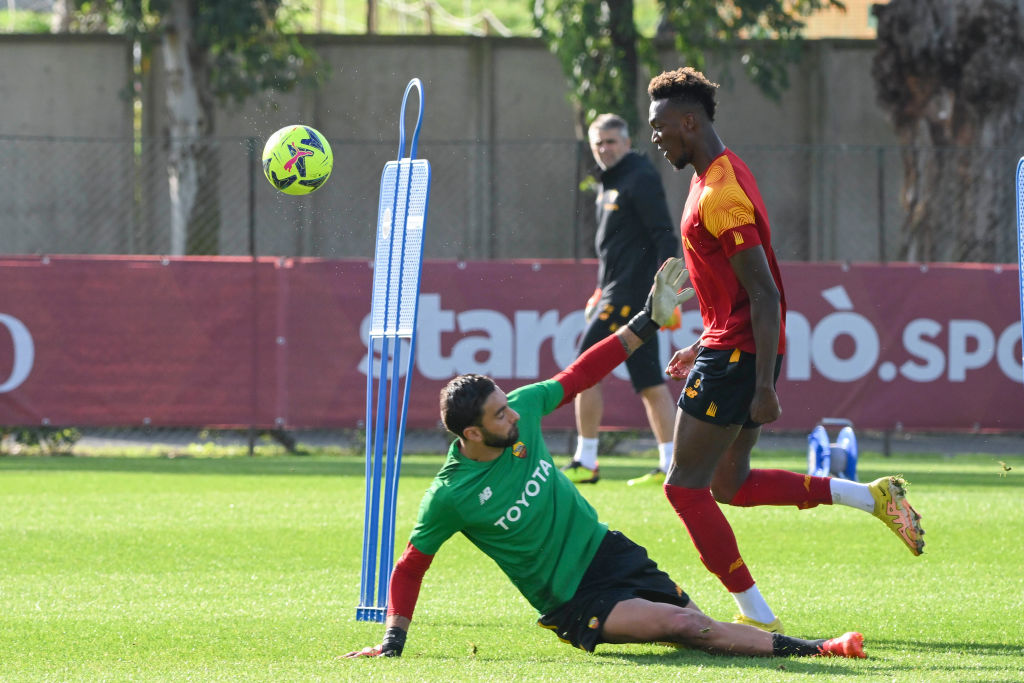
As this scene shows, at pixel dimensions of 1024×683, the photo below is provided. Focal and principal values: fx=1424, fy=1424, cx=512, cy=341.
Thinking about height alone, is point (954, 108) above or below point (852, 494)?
above

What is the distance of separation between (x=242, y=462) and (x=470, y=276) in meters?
2.54

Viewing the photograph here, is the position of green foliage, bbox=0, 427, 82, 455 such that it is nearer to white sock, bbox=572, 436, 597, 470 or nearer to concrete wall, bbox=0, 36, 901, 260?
concrete wall, bbox=0, 36, 901, 260

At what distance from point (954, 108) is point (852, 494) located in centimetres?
1114

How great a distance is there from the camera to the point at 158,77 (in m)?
18.2

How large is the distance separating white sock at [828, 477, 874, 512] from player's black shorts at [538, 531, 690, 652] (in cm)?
82

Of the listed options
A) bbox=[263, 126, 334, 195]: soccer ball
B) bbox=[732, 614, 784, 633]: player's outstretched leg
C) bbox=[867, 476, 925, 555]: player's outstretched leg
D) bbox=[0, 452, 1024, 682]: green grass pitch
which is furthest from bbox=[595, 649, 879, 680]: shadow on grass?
bbox=[263, 126, 334, 195]: soccer ball

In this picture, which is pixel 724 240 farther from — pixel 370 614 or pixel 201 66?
pixel 201 66

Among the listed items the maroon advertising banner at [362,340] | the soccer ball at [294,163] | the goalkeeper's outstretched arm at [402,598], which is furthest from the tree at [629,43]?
the goalkeeper's outstretched arm at [402,598]

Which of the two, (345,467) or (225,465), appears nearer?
(345,467)

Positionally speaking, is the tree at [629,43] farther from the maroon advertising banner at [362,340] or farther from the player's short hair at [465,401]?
the player's short hair at [465,401]

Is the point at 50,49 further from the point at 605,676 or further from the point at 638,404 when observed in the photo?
the point at 605,676

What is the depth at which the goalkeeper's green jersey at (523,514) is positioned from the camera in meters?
4.92

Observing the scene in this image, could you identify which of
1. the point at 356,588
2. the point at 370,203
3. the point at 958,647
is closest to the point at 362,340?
the point at 370,203

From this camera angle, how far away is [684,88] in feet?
17.4
